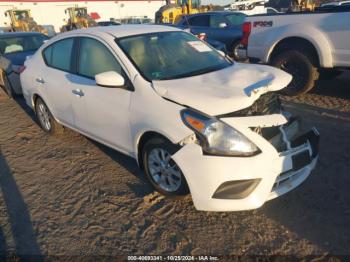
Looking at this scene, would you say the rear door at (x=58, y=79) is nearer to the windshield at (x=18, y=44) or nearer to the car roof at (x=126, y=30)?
the car roof at (x=126, y=30)

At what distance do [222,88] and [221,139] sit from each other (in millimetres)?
580

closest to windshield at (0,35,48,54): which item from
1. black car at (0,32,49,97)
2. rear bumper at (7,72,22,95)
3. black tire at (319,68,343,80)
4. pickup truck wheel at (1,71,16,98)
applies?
black car at (0,32,49,97)

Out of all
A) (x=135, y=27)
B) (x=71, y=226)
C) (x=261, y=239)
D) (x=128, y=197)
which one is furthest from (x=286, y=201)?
(x=135, y=27)

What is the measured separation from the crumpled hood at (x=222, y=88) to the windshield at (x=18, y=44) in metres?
6.77

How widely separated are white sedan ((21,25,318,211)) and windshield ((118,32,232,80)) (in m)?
0.01

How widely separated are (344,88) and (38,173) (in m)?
5.81

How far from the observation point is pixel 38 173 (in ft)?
13.4

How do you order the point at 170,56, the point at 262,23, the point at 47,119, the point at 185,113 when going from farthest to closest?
the point at 262,23 → the point at 47,119 → the point at 170,56 → the point at 185,113

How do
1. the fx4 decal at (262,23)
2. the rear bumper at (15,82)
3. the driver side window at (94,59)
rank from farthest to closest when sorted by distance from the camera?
1. the rear bumper at (15,82)
2. the fx4 decal at (262,23)
3. the driver side window at (94,59)

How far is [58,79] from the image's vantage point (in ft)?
14.3

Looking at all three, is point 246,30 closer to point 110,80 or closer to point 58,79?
point 58,79

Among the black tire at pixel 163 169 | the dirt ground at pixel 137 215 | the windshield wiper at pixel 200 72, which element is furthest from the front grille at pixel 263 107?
the dirt ground at pixel 137 215

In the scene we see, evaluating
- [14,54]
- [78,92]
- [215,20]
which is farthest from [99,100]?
[215,20]

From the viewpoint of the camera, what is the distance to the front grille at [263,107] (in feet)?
9.46
